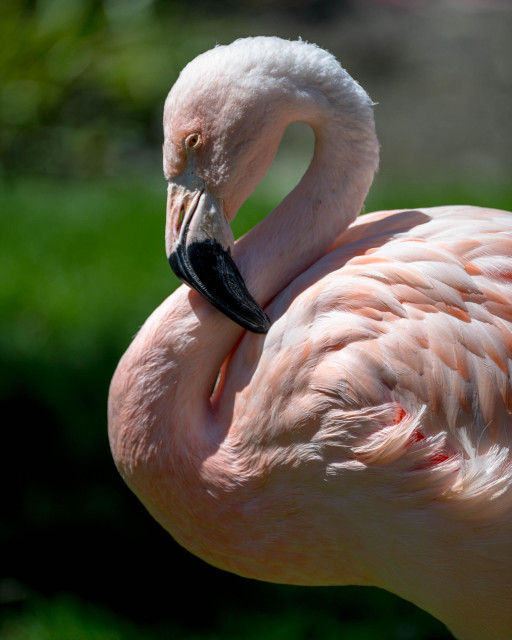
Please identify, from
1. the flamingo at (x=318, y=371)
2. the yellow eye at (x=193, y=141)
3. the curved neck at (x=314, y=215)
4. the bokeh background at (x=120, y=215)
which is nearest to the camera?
Answer: the flamingo at (x=318, y=371)

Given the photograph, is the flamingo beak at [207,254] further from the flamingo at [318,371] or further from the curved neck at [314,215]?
the curved neck at [314,215]

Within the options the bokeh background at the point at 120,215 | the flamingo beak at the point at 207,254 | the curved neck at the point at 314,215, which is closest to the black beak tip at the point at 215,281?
the flamingo beak at the point at 207,254

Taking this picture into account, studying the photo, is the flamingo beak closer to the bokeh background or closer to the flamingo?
the flamingo

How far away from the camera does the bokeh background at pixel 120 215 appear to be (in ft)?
11.5

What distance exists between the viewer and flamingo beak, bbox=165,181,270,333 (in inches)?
89.0

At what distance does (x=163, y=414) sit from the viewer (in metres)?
2.35

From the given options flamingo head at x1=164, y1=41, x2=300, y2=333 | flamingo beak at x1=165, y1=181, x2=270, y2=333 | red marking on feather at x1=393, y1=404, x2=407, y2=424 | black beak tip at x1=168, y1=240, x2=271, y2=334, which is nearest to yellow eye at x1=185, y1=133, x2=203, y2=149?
flamingo head at x1=164, y1=41, x2=300, y2=333

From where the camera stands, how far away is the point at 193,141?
7.43 ft

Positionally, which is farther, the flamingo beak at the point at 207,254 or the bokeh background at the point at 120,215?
the bokeh background at the point at 120,215

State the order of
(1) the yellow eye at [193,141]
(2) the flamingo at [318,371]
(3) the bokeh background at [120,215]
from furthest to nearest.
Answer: (3) the bokeh background at [120,215], (1) the yellow eye at [193,141], (2) the flamingo at [318,371]

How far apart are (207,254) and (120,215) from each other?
446cm

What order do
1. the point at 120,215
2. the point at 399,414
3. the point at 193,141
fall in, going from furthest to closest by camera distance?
the point at 120,215
the point at 193,141
the point at 399,414

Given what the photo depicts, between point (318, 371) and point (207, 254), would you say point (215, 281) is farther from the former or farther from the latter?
point (318, 371)

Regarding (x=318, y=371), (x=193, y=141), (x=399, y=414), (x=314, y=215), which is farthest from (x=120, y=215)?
(x=399, y=414)
